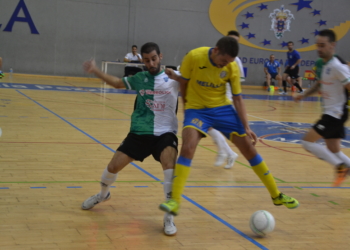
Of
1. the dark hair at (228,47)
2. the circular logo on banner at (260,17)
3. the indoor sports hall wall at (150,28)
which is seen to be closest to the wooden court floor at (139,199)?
the dark hair at (228,47)

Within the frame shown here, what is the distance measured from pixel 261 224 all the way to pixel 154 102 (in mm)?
1366

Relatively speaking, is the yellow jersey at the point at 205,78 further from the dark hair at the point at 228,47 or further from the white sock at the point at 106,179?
the white sock at the point at 106,179

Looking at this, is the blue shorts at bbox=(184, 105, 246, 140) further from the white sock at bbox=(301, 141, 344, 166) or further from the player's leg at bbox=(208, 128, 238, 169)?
the player's leg at bbox=(208, 128, 238, 169)

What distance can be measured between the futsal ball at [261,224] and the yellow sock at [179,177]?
66cm

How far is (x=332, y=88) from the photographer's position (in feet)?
16.5

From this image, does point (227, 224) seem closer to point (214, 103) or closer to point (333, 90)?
point (214, 103)

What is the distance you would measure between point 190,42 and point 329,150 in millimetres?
17601

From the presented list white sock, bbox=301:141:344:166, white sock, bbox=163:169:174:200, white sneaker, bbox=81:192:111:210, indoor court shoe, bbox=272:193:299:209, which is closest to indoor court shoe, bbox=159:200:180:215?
white sock, bbox=163:169:174:200

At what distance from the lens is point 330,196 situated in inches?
202

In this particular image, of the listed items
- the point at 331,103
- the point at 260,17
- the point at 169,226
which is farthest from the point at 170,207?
the point at 260,17

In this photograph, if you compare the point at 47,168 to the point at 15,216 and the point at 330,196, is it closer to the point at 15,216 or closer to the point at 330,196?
the point at 15,216

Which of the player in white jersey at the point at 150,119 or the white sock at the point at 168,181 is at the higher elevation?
the player in white jersey at the point at 150,119

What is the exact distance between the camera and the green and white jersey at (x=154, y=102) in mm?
3943

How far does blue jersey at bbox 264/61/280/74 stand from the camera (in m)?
21.8
